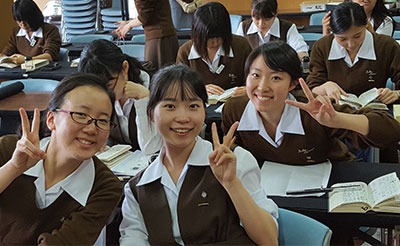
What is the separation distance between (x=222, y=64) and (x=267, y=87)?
136cm

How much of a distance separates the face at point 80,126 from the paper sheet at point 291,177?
0.73 meters

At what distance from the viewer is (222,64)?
369cm

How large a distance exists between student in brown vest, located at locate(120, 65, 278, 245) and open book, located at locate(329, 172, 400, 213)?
1.22ft

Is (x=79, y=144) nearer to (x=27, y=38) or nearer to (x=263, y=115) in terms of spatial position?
(x=263, y=115)

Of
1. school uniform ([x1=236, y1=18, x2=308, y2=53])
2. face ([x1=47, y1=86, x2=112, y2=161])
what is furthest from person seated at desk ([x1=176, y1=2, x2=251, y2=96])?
face ([x1=47, y1=86, x2=112, y2=161])

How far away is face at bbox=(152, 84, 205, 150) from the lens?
1.77 metres

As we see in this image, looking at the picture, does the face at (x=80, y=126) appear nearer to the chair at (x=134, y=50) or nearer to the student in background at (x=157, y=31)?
the student in background at (x=157, y=31)

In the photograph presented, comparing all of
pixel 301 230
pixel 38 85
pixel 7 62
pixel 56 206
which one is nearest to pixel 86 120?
pixel 56 206

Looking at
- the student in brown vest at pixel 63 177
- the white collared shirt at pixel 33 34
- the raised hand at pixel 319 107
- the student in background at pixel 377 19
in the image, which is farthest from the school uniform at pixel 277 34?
the student in brown vest at pixel 63 177

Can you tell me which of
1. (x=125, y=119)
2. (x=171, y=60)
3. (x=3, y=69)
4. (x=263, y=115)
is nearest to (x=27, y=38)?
(x=3, y=69)

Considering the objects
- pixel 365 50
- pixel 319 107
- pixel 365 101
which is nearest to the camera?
pixel 319 107

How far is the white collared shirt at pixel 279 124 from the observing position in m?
2.37

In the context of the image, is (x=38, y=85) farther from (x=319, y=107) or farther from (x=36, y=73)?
(x=319, y=107)

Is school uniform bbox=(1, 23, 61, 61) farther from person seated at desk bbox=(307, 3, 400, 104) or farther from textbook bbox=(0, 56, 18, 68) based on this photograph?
person seated at desk bbox=(307, 3, 400, 104)
